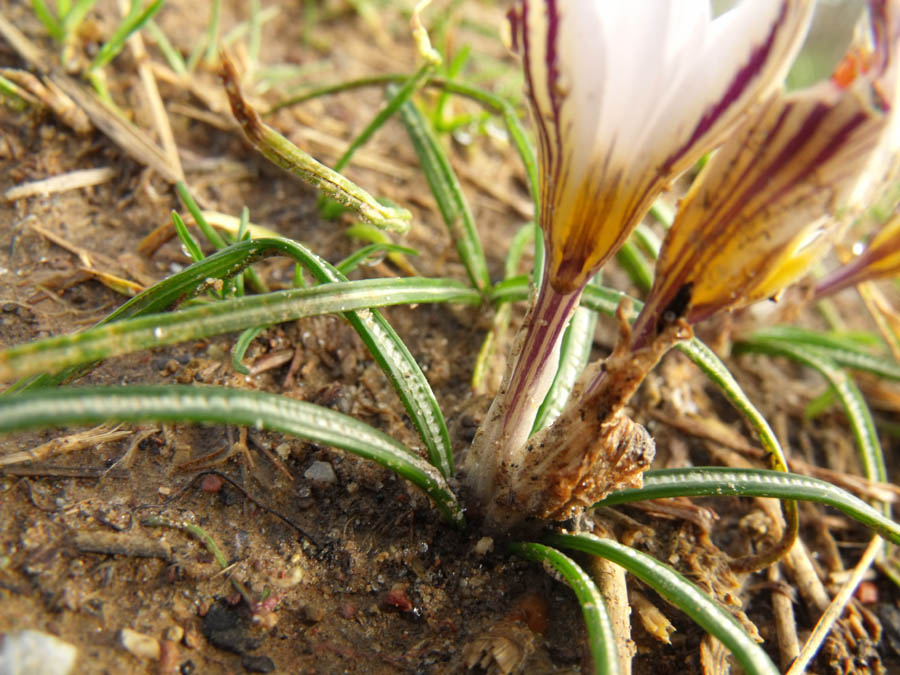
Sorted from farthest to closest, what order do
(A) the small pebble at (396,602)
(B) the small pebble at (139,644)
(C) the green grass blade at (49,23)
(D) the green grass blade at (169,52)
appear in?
1. (D) the green grass blade at (169,52)
2. (C) the green grass blade at (49,23)
3. (A) the small pebble at (396,602)
4. (B) the small pebble at (139,644)

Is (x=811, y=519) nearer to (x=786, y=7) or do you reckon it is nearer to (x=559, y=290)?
(x=559, y=290)

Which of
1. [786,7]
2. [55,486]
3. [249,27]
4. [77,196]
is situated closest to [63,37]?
[77,196]

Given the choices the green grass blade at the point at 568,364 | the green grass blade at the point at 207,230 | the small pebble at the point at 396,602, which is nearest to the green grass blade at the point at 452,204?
the green grass blade at the point at 568,364

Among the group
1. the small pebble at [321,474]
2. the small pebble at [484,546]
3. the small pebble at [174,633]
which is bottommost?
the small pebble at [174,633]

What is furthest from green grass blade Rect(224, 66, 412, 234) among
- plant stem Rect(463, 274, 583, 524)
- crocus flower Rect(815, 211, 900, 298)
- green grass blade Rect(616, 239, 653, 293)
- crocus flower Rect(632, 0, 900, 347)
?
crocus flower Rect(815, 211, 900, 298)

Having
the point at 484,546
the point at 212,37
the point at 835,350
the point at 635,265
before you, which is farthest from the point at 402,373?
the point at 212,37

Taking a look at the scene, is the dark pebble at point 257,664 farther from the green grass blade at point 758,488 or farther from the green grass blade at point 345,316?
the green grass blade at point 758,488

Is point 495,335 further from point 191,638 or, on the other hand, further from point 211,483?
point 191,638
